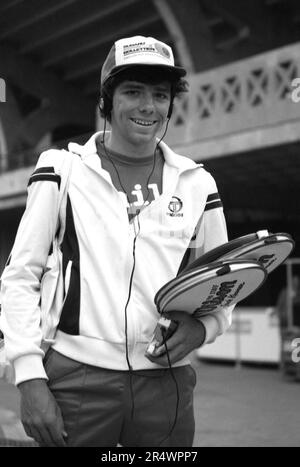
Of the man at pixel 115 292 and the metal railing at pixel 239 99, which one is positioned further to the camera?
the metal railing at pixel 239 99

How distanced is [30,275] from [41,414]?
42cm

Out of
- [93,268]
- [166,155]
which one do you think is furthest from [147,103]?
[93,268]

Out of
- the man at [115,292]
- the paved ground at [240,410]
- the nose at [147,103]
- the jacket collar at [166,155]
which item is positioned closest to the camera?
the man at [115,292]

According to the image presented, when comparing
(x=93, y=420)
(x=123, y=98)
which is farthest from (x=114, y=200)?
(x=93, y=420)

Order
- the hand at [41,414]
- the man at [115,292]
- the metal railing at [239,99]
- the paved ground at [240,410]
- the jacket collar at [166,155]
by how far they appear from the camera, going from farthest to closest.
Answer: the metal railing at [239,99] → the paved ground at [240,410] → the jacket collar at [166,155] → the man at [115,292] → the hand at [41,414]

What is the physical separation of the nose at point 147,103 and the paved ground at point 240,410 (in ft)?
10.5

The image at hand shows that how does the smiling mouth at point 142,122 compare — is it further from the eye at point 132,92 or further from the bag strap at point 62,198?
the bag strap at point 62,198

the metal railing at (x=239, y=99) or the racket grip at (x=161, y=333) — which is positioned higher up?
the metal railing at (x=239, y=99)

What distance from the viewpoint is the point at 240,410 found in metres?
8.33

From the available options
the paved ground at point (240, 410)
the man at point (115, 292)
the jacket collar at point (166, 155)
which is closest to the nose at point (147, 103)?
the man at point (115, 292)

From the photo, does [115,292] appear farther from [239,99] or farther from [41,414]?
[239,99]

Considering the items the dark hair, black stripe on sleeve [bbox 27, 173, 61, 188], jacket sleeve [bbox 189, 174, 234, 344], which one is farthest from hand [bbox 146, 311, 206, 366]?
the dark hair

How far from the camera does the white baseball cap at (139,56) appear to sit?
231 centimetres

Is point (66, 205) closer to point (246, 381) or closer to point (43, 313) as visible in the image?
point (43, 313)
